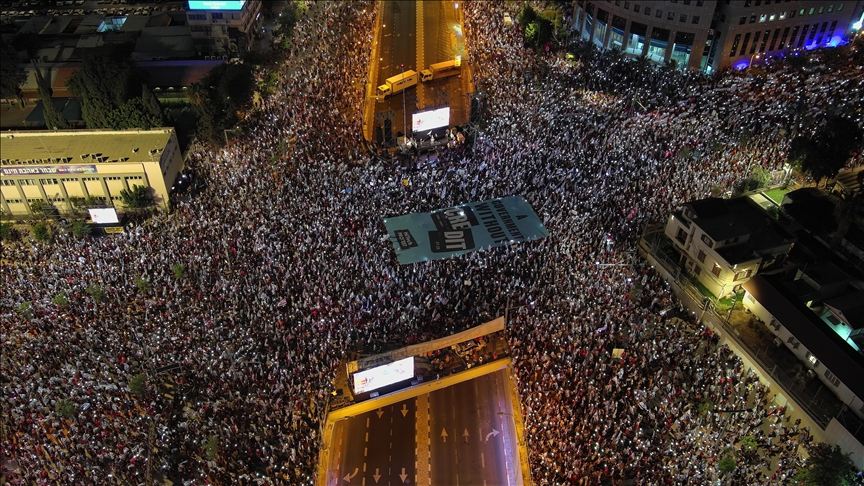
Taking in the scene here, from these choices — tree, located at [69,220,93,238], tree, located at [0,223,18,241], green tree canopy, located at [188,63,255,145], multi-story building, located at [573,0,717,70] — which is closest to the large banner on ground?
green tree canopy, located at [188,63,255,145]

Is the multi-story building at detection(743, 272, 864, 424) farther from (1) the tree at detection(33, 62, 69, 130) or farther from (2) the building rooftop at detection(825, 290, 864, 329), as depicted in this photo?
(1) the tree at detection(33, 62, 69, 130)

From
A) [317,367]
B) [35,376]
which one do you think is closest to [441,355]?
[317,367]

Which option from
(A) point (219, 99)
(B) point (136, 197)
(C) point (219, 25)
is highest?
(C) point (219, 25)

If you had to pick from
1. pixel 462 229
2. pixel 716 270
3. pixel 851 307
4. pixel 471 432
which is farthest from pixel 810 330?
pixel 462 229

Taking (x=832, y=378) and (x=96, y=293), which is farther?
(x=96, y=293)

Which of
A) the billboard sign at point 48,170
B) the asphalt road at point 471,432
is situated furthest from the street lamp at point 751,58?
the billboard sign at point 48,170

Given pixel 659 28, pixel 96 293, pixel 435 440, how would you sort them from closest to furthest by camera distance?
pixel 435 440 < pixel 96 293 < pixel 659 28

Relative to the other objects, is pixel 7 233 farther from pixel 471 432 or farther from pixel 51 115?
pixel 471 432

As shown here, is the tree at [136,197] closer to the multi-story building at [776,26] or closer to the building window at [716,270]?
the building window at [716,270]
